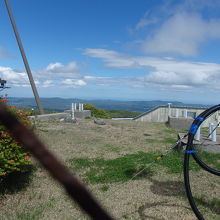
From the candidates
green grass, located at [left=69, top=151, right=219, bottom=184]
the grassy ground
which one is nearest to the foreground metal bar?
the grassy ground

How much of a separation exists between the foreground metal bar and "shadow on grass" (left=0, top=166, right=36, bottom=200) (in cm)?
561

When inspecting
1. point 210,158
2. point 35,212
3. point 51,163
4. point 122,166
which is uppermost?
point 51,163

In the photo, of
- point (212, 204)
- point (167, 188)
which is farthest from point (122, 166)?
point (212, 204)

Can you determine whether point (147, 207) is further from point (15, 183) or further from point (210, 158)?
point (210, 158)

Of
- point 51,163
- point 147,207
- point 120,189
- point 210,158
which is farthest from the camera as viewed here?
point 210,158

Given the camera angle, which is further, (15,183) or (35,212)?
(15,183)

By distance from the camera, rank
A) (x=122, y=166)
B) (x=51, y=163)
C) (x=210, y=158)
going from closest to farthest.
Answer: (x=51, y=163)
(x=122, y=166)
(x=210, y=158)

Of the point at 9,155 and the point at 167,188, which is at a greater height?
the point at 9,155

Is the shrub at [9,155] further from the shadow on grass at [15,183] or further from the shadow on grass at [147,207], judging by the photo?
the shadow on grass at [147,207]

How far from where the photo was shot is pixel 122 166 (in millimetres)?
7434

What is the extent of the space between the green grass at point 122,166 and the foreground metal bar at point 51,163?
599cm

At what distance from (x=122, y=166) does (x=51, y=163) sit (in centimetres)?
718

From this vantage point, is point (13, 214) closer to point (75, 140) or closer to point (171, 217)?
point (171, 217)

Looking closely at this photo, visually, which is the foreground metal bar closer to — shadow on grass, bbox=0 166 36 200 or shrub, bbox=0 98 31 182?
shrub, bbox=0 98 31 182
